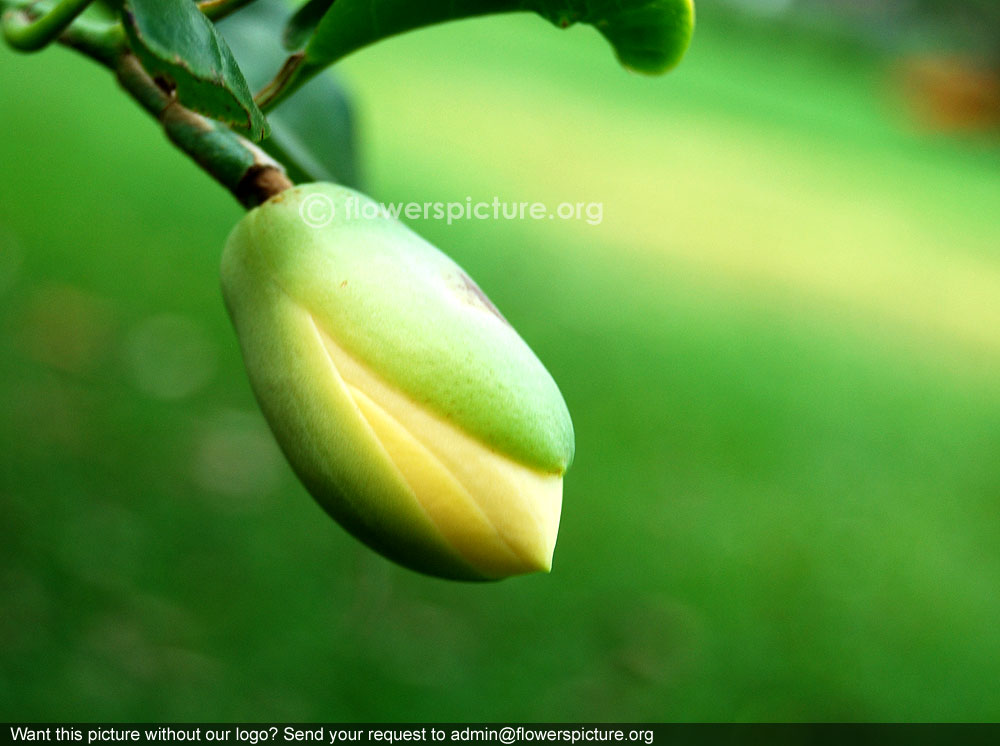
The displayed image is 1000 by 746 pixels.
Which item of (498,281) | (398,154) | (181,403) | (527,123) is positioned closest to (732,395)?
(498,281)

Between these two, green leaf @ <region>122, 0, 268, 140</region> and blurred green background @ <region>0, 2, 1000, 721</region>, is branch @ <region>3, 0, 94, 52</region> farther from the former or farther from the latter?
blurred green background @ <region>0, 2, 1000, 721</region>

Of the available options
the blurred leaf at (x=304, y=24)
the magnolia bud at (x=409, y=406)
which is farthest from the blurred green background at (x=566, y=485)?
the magnolia bud at (x=409, y=406)

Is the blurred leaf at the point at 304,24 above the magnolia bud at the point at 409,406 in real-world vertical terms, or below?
above

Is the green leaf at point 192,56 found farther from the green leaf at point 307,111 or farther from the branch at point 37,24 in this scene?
the green leaf at point 307,111
